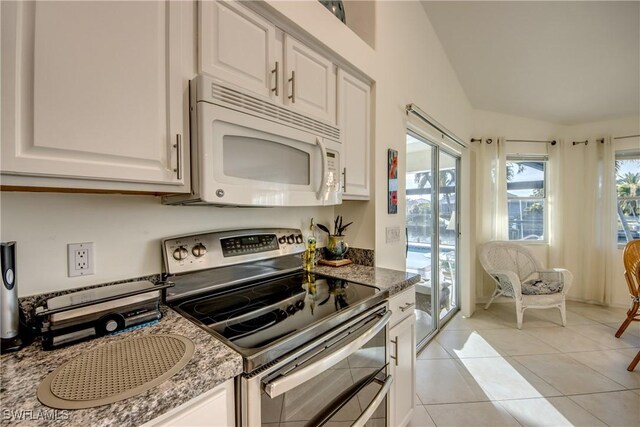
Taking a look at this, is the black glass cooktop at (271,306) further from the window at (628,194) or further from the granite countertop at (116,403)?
the window at (628,194)

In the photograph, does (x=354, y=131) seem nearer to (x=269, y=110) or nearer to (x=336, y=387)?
(x=269, y=110)

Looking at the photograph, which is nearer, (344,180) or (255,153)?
(255,153)

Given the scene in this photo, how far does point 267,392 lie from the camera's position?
29.4 inches

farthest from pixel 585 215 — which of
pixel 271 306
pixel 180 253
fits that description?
pixel 180 253

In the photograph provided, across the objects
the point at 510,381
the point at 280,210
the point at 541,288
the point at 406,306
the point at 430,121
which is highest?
the point at 430,121

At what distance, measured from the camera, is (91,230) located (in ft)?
3.22

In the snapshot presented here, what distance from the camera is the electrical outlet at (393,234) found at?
189 centimetres

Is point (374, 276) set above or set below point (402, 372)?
above

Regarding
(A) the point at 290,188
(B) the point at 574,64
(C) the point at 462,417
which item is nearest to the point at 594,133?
(B) the point at 574,64

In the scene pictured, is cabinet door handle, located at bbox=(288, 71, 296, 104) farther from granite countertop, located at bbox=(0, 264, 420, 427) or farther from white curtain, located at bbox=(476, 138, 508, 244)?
white curtain, located at bbox=(476, 138, 508, 244)

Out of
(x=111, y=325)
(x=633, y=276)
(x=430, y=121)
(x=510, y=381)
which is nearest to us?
(x=111, y=325)

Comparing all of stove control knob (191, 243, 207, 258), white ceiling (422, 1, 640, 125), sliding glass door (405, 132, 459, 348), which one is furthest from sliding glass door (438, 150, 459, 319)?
stove control knob (191, 243, 207, 258)

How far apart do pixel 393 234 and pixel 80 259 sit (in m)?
1.67

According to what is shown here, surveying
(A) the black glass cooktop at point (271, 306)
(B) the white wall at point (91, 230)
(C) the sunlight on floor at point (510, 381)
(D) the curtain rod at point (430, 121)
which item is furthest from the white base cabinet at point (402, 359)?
(D) the curtain rod at point (430, 121)
